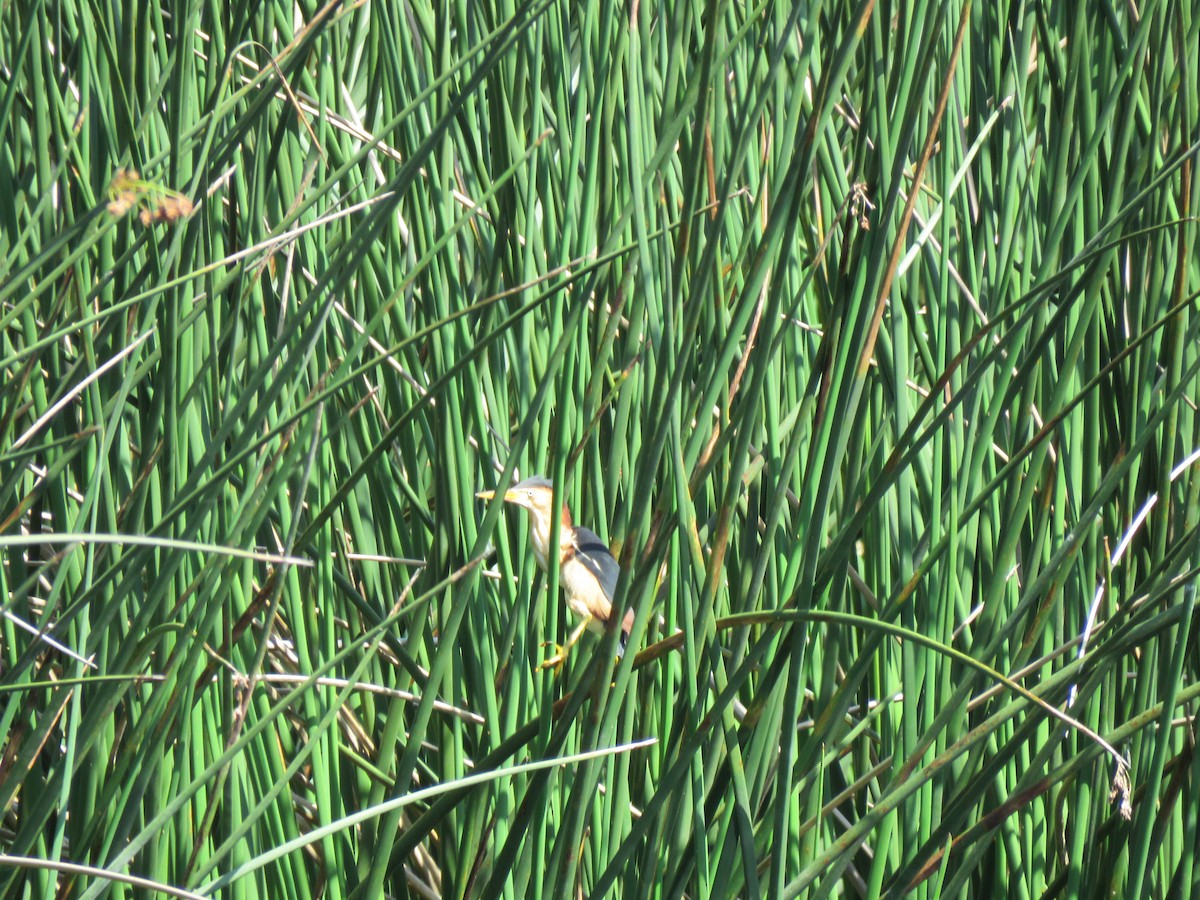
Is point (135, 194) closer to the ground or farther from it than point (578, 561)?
farther from it

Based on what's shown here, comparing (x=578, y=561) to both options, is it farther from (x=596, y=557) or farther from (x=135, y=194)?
(x=135, y=194)

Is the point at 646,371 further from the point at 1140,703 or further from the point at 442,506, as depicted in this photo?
the point at 1140,703

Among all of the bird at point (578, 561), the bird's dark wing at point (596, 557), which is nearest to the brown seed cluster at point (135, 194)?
the bird at point (578, 561)

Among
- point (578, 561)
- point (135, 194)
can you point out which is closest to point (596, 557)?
point (578, 561)

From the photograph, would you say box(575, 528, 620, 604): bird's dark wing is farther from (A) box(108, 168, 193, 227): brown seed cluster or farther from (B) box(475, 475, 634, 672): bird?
(A) box(108, 168, 193, 227): brown seed cluster

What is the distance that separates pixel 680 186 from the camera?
133 centimetres

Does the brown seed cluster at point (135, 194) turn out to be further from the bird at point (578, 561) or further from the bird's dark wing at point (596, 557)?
the bird's dark wing at point (596, 557)

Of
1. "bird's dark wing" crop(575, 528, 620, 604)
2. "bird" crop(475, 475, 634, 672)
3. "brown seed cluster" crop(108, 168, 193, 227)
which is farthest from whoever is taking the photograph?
"bird's dark wing" crop(575, 528, 620, 604)

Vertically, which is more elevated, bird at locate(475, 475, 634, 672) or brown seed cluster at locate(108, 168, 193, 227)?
brown seed cluster at locate(108, 168, 193, 227)

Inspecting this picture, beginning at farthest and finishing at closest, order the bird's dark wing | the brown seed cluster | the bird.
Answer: the bird's dark wing < the bird < the brown seed cluster

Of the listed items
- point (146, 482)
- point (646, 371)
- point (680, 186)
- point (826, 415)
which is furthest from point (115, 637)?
point (680, 186)

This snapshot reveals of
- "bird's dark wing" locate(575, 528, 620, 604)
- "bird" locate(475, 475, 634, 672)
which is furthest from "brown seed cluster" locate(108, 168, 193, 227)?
"bird's dark wing" locate(575, 528, 620, 604)

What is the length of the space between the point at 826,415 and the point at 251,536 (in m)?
0.39

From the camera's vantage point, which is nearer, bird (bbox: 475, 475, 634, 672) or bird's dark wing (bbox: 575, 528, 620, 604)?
bird (bbox: 475, 475, 634, 672)
